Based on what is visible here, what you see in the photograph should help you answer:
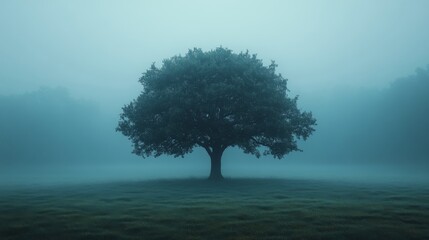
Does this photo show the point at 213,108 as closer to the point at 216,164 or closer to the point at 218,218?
the point at 216,164

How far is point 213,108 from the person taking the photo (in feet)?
171

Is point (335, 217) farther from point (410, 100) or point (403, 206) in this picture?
point (410, 100)

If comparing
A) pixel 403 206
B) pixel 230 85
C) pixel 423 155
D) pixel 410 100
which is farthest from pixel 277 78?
pixel 410 100

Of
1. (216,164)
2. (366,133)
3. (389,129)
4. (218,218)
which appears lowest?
(218,218)

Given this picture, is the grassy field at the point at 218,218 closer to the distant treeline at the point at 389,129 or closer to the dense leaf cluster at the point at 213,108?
the dense leaf cluster at the point at 213,108

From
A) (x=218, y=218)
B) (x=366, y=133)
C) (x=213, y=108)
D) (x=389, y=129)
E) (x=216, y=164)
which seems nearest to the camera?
(x=218, y=218)

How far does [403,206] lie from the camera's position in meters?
26.8

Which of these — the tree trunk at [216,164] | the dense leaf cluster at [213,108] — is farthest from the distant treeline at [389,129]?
the tree trunk at [216,164]

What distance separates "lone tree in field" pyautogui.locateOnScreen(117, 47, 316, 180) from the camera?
51531 millimetres

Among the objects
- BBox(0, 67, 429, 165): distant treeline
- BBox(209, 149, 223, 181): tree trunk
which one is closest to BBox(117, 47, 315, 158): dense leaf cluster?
BBox(209, 149, 223, 181): tree trunk

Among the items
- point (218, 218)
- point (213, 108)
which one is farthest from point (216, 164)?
point (218, 218)

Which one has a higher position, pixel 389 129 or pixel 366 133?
pixel 389 129

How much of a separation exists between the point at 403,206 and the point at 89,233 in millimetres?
21368

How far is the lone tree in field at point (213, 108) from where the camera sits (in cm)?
5153
